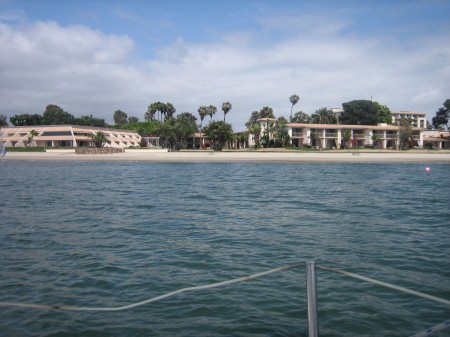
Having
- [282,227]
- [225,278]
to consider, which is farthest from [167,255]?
[282,227]

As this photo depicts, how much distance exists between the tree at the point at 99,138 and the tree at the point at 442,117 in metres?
115

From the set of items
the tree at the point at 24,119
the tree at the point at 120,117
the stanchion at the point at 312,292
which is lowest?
the stanchion at the point at 312,292

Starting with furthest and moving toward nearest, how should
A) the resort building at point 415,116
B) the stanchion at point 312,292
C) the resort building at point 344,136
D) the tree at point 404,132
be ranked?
the resort building at point 415,116
the resort building at point 344,136
the tree at point 404,132
the stanchion at point 312,292

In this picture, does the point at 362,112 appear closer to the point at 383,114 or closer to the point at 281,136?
the point at 383,114

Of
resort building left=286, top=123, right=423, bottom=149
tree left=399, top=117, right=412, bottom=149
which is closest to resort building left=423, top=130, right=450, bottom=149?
resort building left=286, top=123, right=423, bottom=149

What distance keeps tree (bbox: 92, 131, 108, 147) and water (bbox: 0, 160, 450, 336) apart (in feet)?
252

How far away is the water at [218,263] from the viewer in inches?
264

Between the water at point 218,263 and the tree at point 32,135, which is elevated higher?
the tree at point 32,135

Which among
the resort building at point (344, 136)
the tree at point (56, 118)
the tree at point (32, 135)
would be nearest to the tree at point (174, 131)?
the resort building at point (344, 136)

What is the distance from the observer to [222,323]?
6664 mm

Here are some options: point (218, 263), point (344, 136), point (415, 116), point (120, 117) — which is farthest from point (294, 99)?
point (218, 263)

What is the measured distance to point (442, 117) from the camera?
140 m

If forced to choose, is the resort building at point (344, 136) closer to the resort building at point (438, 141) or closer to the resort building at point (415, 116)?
the resort building at point (438, 141)

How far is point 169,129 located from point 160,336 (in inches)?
3560
